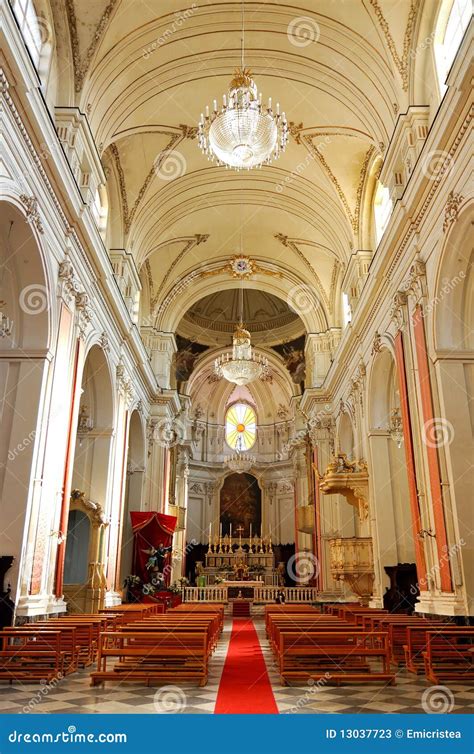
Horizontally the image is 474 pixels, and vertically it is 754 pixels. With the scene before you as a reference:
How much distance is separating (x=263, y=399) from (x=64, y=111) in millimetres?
21472

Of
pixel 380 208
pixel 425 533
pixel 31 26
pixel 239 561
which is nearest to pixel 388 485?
pixel 425 533

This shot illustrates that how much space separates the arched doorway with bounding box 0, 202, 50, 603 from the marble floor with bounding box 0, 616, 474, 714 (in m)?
2.58

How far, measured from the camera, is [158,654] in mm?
5875

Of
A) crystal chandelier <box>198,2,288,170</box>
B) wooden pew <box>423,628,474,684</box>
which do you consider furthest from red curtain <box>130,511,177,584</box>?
wooden pew <box>423,628,474,684</box>

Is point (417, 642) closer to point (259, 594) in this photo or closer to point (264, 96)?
point (264, 96)

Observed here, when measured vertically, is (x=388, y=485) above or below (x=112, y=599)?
above

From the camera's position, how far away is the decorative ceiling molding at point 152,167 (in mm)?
13336

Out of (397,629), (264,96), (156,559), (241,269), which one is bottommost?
(397,629)

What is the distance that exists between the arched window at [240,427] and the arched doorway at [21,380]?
2125 centimetres

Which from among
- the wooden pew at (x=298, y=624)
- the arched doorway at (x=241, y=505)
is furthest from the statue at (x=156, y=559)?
the arched doorway at (x=241, y=505)

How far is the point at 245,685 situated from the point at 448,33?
932 cm

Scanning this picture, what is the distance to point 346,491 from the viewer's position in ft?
46.2

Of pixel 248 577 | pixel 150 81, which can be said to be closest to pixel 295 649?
pixel 150 81

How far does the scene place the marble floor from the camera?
4.57 metres
